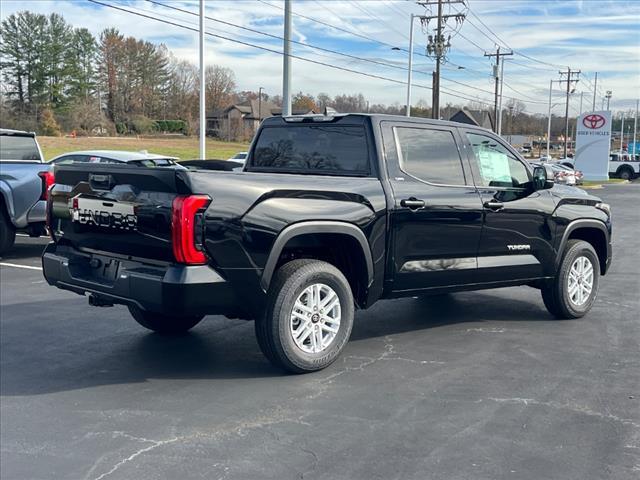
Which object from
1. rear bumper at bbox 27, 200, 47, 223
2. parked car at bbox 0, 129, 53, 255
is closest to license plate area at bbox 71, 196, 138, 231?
parked car at bbox 0, 129, 53, 255

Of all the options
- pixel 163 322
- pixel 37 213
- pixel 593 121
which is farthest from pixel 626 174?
pixel 163 322

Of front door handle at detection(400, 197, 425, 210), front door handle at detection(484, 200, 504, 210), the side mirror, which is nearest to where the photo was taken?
front door handle at detection(400, 197, 425, 210)

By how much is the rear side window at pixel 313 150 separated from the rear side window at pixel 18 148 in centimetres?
639

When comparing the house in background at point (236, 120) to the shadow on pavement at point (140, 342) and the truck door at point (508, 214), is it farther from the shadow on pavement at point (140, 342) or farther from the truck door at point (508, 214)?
the truck door at point (508, 214)

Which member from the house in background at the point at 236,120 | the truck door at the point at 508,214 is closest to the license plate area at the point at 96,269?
the truck door at the point at 508,214

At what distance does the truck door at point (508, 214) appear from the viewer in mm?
6457

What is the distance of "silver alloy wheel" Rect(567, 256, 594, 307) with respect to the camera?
7.25m

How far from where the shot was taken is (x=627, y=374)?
546 cm

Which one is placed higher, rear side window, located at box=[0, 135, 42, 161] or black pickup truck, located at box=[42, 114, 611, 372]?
rear side window, located at box=[0, 135, 42, 161]

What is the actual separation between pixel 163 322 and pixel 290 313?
1.80 m

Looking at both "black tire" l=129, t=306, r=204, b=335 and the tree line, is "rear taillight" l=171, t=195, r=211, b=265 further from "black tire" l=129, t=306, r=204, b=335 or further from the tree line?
the tree line

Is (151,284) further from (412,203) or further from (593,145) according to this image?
(593,145)

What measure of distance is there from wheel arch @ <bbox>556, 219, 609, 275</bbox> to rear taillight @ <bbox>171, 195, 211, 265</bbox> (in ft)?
13.0

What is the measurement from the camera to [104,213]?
5.15 m
